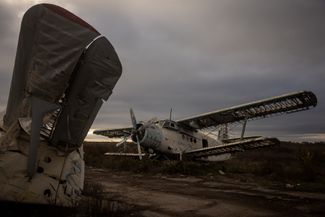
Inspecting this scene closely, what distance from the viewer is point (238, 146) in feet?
53.2

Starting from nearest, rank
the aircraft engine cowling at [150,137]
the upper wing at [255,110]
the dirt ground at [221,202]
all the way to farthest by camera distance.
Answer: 1. the dirt ground at [221,202]
2. the upper wing at [255,110]
3. the aircraft engine cowling at [150,137]

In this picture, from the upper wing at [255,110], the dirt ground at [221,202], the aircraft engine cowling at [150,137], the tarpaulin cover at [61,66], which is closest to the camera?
the tarpaulin cover at [61,66]

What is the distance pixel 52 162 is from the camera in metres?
4.68

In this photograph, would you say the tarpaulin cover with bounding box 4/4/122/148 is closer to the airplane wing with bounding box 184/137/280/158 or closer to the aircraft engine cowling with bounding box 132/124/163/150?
the airplane wing with bounding box 184/137/280/158

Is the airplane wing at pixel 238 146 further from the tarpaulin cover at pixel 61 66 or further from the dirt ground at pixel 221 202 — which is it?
the tarpaulin cover at pixel 61 66

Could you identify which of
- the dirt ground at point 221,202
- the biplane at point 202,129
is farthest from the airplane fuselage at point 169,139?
the dirt ground at point 221,202

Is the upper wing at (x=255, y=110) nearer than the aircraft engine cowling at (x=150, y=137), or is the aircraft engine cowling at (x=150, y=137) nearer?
the upper wing at (x=255, y=110)

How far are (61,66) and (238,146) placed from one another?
43.8ft

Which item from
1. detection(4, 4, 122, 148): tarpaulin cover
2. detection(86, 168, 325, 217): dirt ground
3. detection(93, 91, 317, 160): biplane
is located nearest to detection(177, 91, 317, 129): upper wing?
detection(93, 91, 317, 160): biplane

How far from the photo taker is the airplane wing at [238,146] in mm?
14995

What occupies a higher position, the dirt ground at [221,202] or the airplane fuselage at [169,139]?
the airplane fuselage at [169,139]

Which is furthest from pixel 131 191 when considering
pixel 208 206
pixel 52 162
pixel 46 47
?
pixel 46 47

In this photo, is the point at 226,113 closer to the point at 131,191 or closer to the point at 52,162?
the point at 131,191

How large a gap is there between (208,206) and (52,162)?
153 inches
